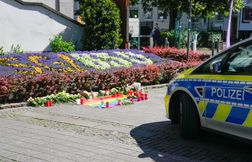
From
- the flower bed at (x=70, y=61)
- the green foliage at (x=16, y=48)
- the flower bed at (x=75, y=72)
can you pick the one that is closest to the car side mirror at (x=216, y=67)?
the flower bed at (x=75, y=72)

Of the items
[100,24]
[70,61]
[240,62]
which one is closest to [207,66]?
[240,62]

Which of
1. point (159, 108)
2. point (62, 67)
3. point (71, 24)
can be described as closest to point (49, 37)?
point (71, 24)

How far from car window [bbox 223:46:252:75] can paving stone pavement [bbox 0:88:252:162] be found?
3.84 feet

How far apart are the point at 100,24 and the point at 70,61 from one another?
3.31 m

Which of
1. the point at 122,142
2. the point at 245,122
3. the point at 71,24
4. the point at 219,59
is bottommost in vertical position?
the point at 122,142

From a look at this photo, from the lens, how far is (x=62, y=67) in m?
10.8

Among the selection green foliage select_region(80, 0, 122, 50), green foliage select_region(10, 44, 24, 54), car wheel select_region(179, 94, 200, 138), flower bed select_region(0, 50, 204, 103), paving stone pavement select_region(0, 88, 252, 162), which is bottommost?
paving stone pavement select_region(0, 88, 252, 162)

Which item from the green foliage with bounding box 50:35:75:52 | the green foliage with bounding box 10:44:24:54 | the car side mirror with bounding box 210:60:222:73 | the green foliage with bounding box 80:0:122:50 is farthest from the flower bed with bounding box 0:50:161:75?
the car side mirror with bounding box 210:60:222:73

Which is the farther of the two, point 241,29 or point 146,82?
point 241,29

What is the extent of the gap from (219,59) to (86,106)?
395cm

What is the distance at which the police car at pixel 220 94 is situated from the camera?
5316mm

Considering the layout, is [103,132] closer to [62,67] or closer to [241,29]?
[62,67]

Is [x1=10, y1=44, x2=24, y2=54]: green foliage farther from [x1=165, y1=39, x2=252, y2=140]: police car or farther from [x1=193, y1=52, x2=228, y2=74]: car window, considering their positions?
[x1=193, y1=52, x2=228, y2=74]: car window

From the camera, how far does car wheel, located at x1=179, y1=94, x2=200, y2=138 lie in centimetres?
631
